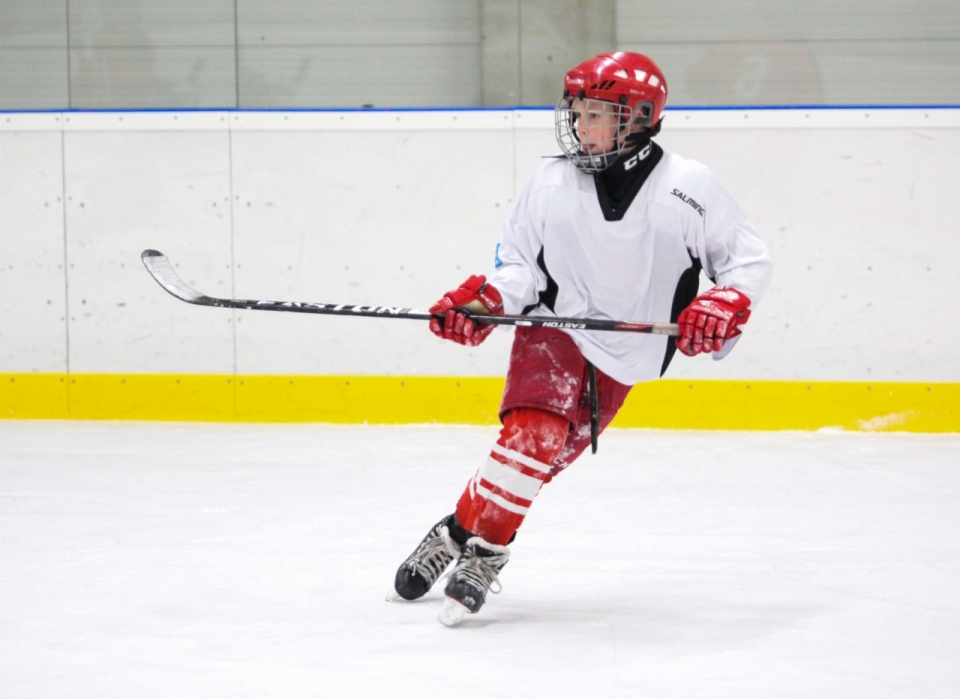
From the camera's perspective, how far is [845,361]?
188 inches

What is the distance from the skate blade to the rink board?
8.72ft

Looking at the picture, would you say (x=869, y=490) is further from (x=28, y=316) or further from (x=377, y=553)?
(x=28, y=316)

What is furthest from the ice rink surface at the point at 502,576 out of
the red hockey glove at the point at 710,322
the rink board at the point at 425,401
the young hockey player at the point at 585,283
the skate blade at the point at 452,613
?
the red hockey glove at the point at 710,322

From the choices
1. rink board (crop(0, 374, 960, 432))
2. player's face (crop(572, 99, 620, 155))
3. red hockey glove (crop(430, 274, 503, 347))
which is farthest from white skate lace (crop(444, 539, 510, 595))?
rink board (crop(0, 374, 960, 432))

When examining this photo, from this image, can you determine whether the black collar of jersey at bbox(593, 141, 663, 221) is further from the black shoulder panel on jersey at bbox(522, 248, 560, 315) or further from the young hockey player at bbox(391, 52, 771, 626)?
the black shoulder panel on jersey at bbox(522, 248, 560, 315)

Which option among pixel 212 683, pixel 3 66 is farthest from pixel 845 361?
pixel 3 66

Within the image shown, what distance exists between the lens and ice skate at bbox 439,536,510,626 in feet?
6.97

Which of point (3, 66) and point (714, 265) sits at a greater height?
point (3, 66)

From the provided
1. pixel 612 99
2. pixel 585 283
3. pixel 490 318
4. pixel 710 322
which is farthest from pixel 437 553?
pixel 612 99

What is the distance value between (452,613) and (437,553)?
0.22 metres

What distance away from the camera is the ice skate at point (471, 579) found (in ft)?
6.97

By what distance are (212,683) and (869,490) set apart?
2.40m

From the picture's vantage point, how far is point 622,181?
88.6 inches

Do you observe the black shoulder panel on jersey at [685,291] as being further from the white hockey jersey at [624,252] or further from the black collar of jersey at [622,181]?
the black collar of jersey at [622,181]
